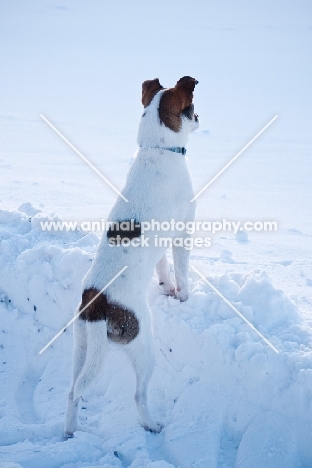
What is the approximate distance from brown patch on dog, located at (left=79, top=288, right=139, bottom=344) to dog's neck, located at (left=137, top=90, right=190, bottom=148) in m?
1.20

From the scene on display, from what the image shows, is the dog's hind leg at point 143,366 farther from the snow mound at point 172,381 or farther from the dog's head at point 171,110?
the dog's head at point 171,110

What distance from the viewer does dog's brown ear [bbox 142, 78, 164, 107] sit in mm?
3695

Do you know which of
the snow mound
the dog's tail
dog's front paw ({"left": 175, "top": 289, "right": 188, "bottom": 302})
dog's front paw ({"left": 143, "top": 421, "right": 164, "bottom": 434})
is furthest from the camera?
dog's front paw ({"left": 175, "top": 289, "right": 188, "bottom": 302})

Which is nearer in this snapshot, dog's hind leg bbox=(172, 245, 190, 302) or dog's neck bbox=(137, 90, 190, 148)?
dog's neck bbox=(137, 90, 190, 148)

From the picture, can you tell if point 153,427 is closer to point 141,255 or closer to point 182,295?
point 182,295

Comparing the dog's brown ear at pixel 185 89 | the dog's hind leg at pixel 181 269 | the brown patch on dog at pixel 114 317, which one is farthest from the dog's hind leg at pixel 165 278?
the dog's brown ear at pixel 185 89

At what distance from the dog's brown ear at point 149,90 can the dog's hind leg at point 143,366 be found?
5.26 ft

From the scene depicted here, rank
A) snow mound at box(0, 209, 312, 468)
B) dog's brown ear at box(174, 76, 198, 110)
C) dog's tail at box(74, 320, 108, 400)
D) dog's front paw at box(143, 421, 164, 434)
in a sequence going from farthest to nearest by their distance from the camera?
1. dog's brown ear at box(174, 76, 198, 110)
2. dog's front paw at box(143, 421, 164, 434)
3. snow mound at box(0, 209, 312, 468)
4. dog's tail at box(74, 320, 108, 400)

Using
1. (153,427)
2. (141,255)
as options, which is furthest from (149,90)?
(153,427)

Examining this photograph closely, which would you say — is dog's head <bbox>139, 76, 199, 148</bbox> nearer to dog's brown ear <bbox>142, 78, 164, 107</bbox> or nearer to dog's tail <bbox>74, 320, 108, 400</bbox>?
dog's brown ear <bbox>142, 78, 164, 107</bbox>

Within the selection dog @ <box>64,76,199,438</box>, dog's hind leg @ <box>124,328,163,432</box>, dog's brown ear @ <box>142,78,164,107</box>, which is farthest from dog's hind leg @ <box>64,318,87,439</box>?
dog's brown ear @ <box>142,78,164,107</box>

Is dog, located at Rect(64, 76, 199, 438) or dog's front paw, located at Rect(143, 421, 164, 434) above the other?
dog, located at Rect(64, 76, 199, 438)

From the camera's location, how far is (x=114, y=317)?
2.97 meters

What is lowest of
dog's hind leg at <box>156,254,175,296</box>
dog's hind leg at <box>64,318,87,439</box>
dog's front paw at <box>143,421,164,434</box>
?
dog's front paw at <box>143,421,164,434</box>
